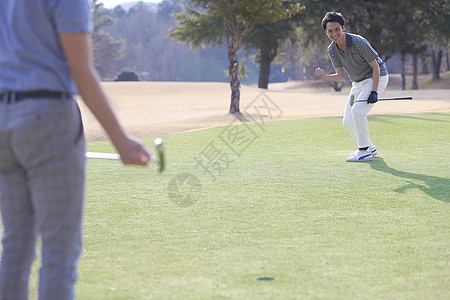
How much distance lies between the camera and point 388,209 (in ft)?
17.7

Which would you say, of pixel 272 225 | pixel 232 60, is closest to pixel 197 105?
pixel 232 60

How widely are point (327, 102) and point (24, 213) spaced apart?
81.6ft

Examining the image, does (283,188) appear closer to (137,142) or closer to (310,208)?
(310,208)

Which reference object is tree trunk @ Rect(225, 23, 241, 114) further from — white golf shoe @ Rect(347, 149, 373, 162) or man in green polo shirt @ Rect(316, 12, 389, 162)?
white golf shoe @ Rect(347, 149, 373, 162)

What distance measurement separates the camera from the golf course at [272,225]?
3.40 m

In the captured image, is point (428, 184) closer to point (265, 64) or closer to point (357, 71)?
point (357, 71)

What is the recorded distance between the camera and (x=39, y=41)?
2.19 meters

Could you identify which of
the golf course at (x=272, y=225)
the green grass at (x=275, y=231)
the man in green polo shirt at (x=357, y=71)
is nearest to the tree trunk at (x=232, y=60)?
the golf course at (x=272, y=225)

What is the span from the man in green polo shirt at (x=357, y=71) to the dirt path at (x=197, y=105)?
8170 mm

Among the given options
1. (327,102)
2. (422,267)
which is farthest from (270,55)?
(422,267)

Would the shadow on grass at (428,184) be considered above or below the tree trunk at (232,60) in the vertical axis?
below

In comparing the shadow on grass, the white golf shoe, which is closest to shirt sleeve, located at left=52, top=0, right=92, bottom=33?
the shadow on grass

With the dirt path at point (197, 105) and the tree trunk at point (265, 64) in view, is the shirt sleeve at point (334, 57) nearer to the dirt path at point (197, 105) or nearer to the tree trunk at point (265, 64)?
the dirt path at point (197, 105)

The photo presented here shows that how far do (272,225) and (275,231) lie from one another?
7.7 inches
